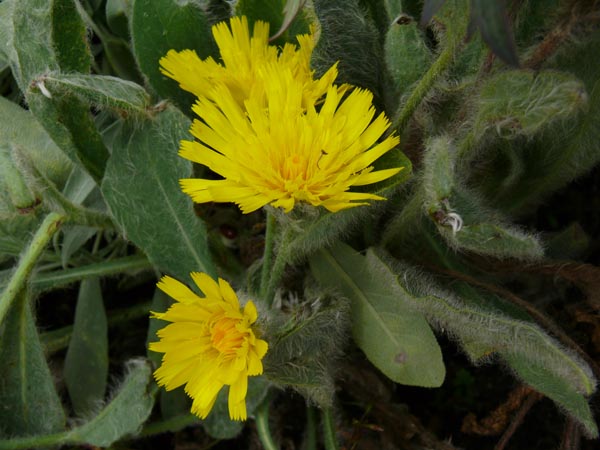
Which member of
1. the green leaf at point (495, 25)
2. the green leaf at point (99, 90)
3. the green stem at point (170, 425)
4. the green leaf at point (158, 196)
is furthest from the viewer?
the green stem at point (170, 425)

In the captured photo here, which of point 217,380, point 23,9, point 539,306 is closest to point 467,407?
point 539,306

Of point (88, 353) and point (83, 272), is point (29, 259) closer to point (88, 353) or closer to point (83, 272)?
point (83, 272)

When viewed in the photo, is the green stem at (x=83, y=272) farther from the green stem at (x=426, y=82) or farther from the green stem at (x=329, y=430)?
the green stem at (x=426, y=82)

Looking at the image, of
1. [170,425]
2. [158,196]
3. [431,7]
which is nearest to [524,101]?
[431,7]

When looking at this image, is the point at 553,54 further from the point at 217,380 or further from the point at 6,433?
the point at 6,433

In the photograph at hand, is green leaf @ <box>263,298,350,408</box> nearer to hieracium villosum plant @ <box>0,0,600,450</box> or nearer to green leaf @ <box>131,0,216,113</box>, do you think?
hieracium villosum plant @ <box>0,0,600,450</box>

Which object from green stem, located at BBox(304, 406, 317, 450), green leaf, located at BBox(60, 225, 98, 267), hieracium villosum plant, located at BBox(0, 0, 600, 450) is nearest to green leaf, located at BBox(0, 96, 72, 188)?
hieracium villosum plant, located at BBox(0, 0, 600, 450)

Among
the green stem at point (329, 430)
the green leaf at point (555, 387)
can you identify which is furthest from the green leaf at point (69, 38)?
the green leaf at point (555, 387)
